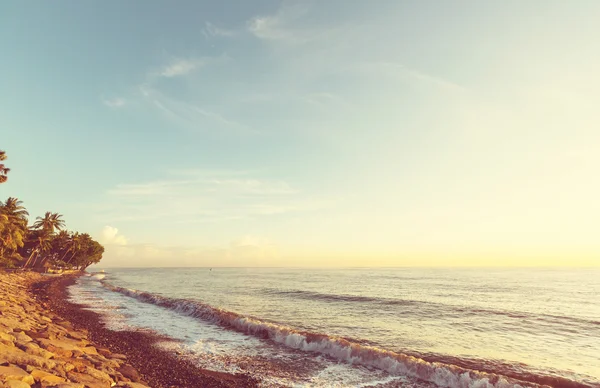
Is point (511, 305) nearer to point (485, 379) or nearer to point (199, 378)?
point (485, 379)

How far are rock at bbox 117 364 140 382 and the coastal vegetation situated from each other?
138 feet

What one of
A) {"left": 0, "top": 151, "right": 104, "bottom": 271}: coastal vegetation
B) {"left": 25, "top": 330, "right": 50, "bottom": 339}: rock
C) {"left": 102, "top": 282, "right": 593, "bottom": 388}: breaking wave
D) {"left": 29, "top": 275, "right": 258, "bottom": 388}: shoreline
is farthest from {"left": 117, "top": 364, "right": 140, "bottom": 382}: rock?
{"left": 0, "top": 151, "right": 104, "bottom": 271}: coastal vegetation

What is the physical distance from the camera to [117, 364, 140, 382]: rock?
41.7 ft

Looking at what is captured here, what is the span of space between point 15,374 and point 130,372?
18.1ft

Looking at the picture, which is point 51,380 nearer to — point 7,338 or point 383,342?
point 7,338

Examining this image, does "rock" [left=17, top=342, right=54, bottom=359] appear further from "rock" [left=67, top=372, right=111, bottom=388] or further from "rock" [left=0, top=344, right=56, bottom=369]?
"rock" [left=67, top=372, right=111, bottom=388]

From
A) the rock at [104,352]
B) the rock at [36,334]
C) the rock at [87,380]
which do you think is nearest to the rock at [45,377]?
the rock at [87,380]

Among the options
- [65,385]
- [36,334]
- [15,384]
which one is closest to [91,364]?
[65,385]

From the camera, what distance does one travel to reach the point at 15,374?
8.59m

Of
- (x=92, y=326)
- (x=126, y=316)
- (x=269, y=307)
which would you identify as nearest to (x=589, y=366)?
(x=269, y=307)

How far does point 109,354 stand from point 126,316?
51.5ft

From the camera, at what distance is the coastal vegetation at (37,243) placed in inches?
2216

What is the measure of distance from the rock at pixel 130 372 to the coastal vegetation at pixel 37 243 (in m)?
42.0

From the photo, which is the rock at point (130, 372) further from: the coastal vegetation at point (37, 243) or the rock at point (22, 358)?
the coastal vegetation at point (37, 243)
